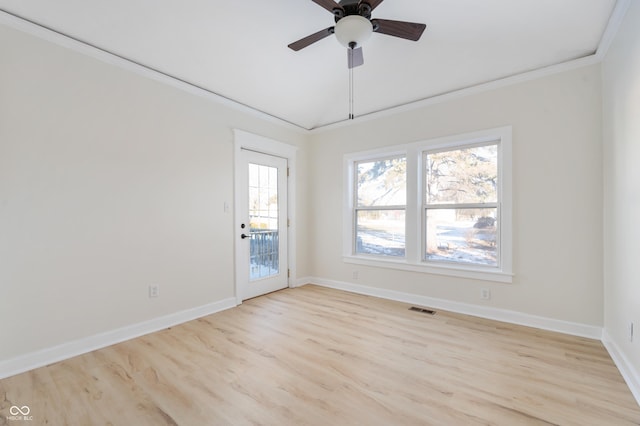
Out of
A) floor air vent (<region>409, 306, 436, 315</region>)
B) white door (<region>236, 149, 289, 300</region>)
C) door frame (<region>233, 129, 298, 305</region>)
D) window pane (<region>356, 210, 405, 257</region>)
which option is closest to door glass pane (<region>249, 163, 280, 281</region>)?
white door (<region>236, 149, 289, 300</region>)

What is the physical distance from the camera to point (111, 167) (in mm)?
2652

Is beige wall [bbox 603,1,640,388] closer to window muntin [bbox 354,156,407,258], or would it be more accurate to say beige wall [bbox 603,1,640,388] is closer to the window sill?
the window sill

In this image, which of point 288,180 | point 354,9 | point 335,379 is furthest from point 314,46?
point 335,379

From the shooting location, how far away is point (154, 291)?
9.67ft

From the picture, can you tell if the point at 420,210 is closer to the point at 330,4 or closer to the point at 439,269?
the point at 439,269

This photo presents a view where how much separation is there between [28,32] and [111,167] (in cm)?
113

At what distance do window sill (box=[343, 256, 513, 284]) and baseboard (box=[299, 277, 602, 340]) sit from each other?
0.33m

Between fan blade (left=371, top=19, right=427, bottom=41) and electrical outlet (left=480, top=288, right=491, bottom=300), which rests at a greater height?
fan blade (left=371, top=19, right=427, bottom=41)

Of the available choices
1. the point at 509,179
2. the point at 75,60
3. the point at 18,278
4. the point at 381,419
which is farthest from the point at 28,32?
the point at 509,179

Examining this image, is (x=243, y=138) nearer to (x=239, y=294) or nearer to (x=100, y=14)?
(x=100, y=14)

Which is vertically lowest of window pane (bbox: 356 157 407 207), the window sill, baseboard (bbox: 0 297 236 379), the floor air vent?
the floor air vent

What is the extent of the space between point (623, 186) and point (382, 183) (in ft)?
8.10

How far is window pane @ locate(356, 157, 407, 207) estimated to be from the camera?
399 centimetres

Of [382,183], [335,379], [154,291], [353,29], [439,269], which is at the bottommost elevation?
[335,379]
